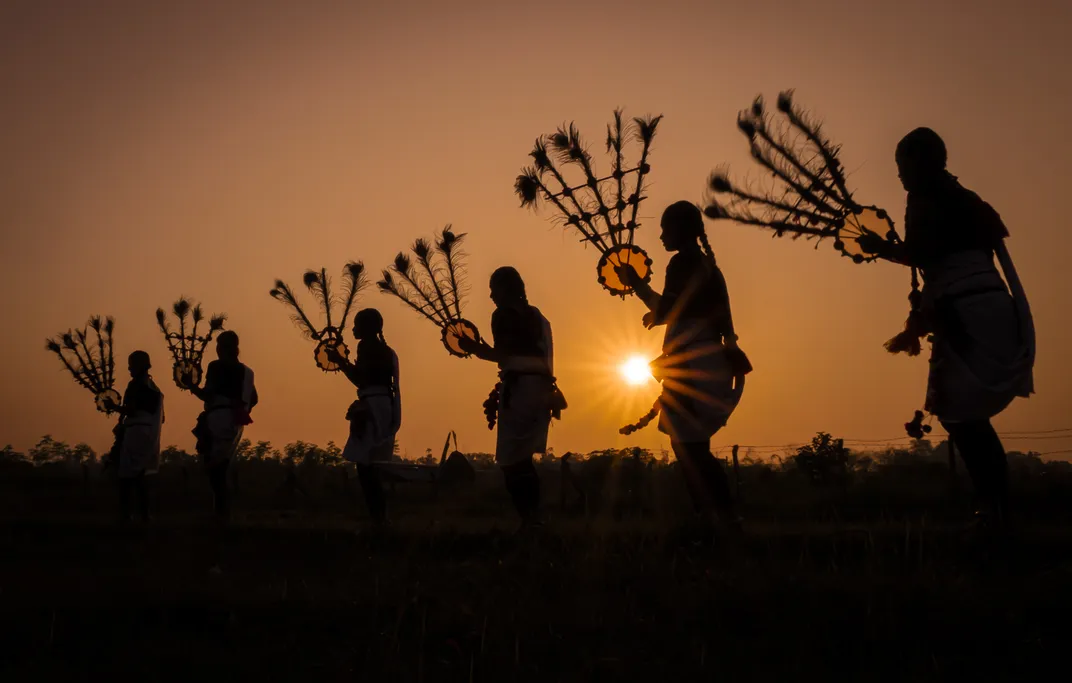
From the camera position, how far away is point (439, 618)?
3.98 m

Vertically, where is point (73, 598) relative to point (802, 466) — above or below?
below

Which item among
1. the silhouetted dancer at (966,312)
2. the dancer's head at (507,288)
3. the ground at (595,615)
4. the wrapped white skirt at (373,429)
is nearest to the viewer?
the ground at (595,615)

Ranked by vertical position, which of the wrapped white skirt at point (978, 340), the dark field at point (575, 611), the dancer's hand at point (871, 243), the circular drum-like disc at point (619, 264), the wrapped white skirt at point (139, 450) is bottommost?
the dark field at point (575, 611)

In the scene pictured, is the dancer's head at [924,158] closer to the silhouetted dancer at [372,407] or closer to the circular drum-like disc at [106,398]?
the silhouetted dancer at [372,407]

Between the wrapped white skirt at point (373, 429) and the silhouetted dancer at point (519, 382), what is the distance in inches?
91.1

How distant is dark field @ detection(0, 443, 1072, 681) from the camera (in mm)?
3396

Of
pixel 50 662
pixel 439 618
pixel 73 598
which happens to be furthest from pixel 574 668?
pixel 73 598

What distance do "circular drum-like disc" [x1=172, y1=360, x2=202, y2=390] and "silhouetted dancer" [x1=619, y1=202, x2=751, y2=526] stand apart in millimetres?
10749

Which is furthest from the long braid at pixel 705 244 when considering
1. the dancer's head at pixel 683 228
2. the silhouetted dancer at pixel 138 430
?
the silhouetted dancer at pixel 138 430

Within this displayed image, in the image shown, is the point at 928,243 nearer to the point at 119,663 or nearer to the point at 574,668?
the point at 574,668

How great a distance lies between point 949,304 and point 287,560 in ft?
14.6

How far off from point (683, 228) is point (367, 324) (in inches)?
169

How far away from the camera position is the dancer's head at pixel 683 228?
22.5 ft

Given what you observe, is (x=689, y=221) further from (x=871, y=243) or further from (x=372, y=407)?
(x=372, y=407)
